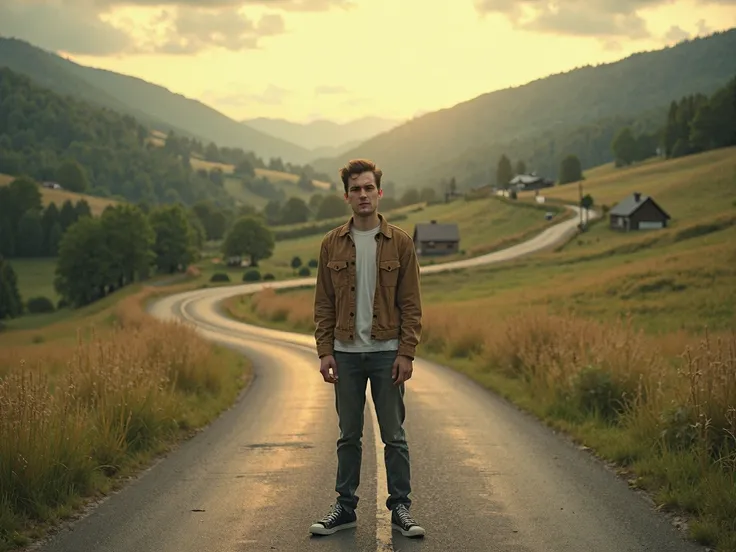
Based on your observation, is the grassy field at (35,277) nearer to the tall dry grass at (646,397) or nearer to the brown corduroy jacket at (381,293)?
the tall dry grass at (646,397)

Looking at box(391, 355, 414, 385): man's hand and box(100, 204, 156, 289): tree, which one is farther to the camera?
box(100, 204, 156, 289): tree

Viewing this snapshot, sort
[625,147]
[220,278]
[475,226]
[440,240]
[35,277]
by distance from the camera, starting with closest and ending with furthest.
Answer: [220,278], [440,240], [475,226], [35,277], [625,147]

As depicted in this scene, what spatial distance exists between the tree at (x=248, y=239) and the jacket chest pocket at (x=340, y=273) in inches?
4395

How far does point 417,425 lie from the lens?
13.1m

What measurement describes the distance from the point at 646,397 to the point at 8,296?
4124 inches

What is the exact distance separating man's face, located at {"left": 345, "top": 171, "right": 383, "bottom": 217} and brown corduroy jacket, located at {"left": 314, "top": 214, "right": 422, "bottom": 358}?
0.44 ft

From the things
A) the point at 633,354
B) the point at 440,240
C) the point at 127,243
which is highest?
the point at 127,243

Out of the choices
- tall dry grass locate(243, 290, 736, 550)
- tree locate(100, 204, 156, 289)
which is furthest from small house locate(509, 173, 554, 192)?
tall dry grass locate(243, 290, 736, 550)

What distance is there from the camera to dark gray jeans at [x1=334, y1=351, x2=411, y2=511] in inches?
274

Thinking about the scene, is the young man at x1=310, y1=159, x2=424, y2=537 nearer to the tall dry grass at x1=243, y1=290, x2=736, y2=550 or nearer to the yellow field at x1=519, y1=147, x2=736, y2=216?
the tall dry grass at x1=243, y1=290, x2=736, y2=550

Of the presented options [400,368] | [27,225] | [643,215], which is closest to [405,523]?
[400,368]

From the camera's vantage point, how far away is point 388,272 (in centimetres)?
693

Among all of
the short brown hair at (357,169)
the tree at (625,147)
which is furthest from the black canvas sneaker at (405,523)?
the tree at (625,147)

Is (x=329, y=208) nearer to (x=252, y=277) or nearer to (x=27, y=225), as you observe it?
(x=27, y=225)
